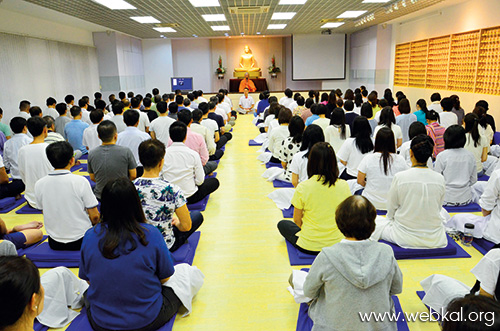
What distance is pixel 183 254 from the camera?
10.7 feet

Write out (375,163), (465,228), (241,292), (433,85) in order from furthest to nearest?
(433,85) < (375,163) < (465,228) < (241,292)

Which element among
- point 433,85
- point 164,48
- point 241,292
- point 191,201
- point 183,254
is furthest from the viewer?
point 164,48

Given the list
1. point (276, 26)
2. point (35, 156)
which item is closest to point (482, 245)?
point (35, 156)

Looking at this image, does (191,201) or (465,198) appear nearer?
(465,198)

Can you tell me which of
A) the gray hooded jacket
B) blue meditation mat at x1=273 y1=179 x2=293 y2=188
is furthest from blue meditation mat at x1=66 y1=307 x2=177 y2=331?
blue meditation mat at x1=273 y1=179 x2=293 y2=188

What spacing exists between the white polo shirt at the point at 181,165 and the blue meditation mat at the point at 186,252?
708mm

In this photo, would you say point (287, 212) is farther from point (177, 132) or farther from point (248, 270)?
point (177, 132)

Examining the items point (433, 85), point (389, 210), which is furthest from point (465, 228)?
point (433, 85)

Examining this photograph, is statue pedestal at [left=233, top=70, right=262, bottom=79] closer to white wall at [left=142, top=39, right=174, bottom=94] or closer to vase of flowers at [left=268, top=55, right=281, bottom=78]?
vase of flowers at [left=268, top=55, right=281, bottom=78]

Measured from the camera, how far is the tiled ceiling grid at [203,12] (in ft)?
27.7

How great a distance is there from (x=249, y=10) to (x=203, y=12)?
125 cm

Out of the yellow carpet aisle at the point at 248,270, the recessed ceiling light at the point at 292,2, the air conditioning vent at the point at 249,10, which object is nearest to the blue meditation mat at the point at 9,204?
the yellow carpet aisle at the point at 248,270

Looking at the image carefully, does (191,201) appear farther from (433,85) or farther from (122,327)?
(433,85)

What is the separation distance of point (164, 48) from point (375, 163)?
14.5m
